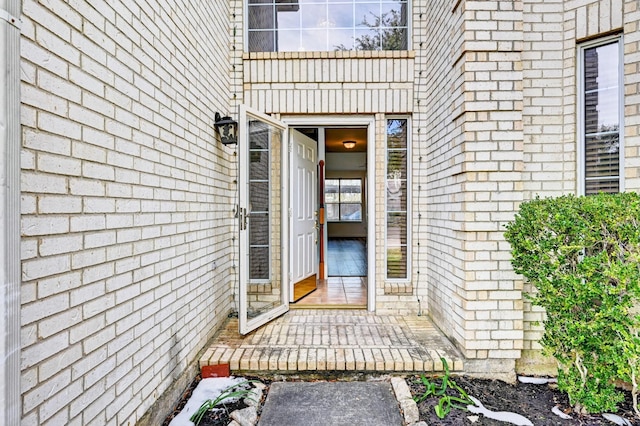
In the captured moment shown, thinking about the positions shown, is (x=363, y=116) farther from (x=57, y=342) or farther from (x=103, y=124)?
(x=57, y=342)

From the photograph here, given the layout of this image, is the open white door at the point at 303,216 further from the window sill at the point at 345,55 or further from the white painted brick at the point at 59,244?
the white painted brick at the point at 59,244

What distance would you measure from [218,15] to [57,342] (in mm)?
2969

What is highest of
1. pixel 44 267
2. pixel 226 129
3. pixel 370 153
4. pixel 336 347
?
pixel 226 129

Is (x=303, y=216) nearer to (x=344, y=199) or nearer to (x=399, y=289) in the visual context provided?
(x=399, y=289)

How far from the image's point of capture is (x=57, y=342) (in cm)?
123

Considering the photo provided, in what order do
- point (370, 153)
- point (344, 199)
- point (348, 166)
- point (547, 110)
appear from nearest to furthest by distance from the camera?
point (547, 110), point (370, 153), point (348, 166), point (344, 199)

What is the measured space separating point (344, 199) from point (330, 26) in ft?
26.9

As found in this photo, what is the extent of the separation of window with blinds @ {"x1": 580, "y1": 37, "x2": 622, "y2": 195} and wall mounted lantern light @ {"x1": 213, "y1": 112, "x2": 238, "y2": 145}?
8.77 feet

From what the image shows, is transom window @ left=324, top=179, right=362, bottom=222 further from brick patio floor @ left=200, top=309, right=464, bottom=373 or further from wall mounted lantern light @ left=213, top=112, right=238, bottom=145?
wall mounted lantern light @ left=213, top=112, right=238, bottom=145

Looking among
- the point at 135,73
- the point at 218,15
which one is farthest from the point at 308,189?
the point at 135,73

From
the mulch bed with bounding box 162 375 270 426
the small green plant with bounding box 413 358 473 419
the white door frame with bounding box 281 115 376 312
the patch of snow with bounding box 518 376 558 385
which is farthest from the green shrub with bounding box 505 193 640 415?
the mulch bed with bounding box 162 375 270 426

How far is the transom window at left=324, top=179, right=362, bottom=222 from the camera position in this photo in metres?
11.7

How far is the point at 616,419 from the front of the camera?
1984mm

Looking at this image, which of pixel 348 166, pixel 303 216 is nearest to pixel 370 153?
pixel 303 216
